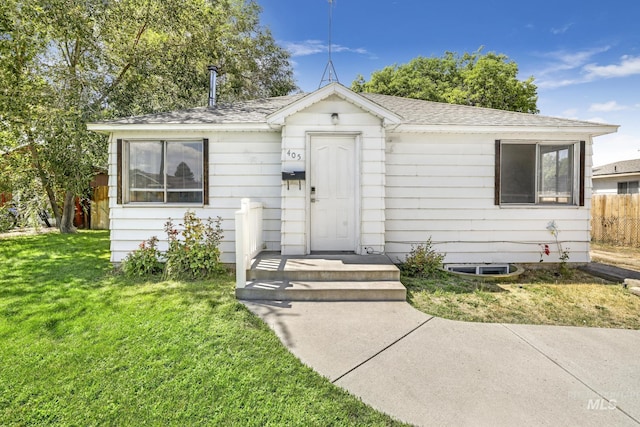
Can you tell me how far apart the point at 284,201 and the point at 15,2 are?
8.70 meters

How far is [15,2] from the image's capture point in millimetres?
7371

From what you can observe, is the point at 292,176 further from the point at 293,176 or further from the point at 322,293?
the point at 322,293

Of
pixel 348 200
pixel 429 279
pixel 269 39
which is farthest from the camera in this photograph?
pixel 269 39

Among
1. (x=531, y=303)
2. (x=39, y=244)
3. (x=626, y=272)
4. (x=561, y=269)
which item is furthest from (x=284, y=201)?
(x=39, y=244)

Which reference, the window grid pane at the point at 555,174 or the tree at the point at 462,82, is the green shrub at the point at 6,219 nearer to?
the window grid pane at the point at 555,174

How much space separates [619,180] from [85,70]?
2265 cm

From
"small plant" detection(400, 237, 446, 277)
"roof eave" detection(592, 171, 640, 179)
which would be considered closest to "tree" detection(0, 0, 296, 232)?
"small plant" detection(400, 237, 446, 277)

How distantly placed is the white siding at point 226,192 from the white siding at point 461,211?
2.30m

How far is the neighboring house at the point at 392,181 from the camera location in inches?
218

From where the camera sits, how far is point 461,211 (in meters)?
6.04

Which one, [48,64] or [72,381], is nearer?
[72,381]

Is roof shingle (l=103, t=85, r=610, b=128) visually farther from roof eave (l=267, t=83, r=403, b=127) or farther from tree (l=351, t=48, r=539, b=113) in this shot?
tree (l=351, t=48, r=539, b=113)

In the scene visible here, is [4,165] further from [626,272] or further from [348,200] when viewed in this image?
[626,272]

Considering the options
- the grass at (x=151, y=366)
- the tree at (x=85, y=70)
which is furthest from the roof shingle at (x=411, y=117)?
the tree at (x=85, y=70)
